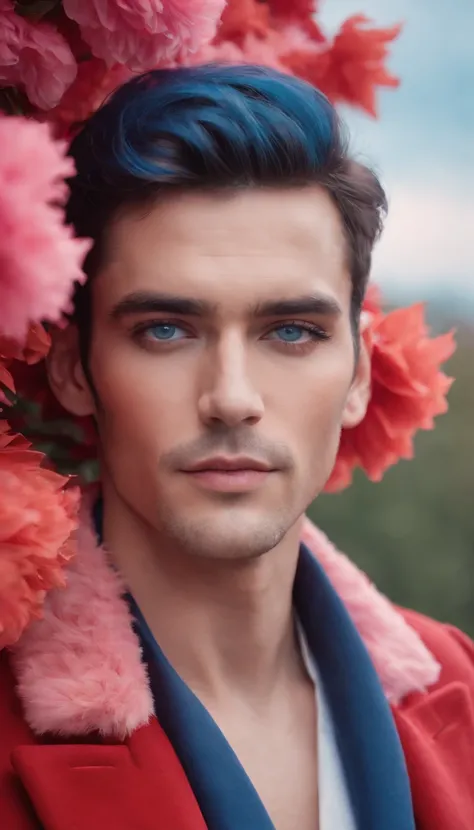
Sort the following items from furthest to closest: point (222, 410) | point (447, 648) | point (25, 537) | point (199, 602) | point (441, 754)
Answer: point (447, 648) < point (441, 754) < point (199, 602) < point (222, 410) < point (25, 537)

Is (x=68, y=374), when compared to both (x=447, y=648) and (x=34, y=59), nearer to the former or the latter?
(x=34, y=59)

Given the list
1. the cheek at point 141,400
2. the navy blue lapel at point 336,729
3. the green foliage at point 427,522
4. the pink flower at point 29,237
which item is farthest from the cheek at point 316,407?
the green foliage at point 427,522

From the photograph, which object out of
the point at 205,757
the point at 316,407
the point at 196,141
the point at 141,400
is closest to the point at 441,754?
the point at 205,757

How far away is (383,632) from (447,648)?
0.14m

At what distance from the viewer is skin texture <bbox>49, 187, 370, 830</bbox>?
38.4 inches

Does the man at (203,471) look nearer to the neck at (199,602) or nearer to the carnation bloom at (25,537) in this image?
the neck at (199,602)

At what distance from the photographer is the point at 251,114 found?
3.25ft

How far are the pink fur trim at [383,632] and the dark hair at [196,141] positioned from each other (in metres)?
0.46

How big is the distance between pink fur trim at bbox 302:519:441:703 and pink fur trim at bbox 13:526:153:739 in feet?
1.17

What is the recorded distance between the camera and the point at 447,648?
52.5 inches

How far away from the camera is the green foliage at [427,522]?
2002 millimetres

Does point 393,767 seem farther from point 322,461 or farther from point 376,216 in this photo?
point 376,216

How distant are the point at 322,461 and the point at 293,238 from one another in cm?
24

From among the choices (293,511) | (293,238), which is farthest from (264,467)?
(293,238)
